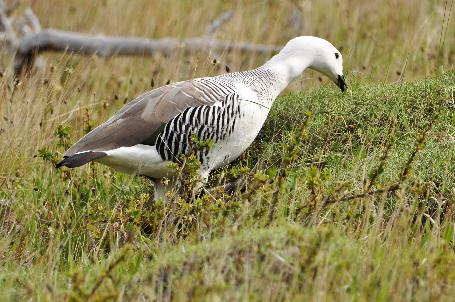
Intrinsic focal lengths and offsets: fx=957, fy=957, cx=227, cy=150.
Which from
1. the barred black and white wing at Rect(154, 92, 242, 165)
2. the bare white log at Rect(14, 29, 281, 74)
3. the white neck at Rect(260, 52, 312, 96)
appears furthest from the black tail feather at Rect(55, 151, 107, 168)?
the bare white log at Rect(14, 29, 281, 74)

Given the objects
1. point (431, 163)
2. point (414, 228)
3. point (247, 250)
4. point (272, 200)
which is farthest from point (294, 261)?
point (431, 163)

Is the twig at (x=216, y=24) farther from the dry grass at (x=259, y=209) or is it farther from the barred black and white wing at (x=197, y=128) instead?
the barred black and white wing at (x=197, y=128)

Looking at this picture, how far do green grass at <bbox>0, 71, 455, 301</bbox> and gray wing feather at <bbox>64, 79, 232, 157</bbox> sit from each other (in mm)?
279

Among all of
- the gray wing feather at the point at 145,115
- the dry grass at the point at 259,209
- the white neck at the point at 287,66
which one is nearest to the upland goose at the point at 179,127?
the gray wing feather at the point at 145,115

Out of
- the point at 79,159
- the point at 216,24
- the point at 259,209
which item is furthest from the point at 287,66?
the point at 216,24

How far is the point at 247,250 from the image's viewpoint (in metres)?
4.43

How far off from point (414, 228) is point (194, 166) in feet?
4.43

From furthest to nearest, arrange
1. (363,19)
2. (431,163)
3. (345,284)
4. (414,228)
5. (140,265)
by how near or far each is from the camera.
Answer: (363,19)
(431,163)
(414,228)
(140,265)
(345,284)

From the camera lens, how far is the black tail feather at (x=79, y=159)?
5.89m

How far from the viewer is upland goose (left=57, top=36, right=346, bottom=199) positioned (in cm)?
629

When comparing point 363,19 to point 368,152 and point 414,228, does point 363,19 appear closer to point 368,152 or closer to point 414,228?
point 368,152

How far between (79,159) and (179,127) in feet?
2.60

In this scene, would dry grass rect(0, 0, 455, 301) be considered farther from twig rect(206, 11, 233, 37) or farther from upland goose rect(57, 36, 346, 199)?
twig rect(206, 11, 233, 37)

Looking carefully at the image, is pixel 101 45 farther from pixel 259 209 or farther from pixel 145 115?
pixel 259 209
